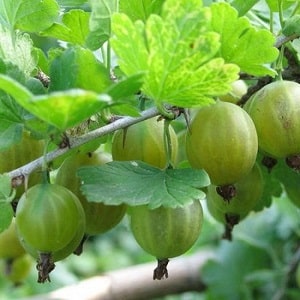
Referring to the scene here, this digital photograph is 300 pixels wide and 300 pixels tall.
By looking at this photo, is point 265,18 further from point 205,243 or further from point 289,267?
point 205,243

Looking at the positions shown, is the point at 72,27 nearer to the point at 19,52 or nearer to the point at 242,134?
the point at 19,52

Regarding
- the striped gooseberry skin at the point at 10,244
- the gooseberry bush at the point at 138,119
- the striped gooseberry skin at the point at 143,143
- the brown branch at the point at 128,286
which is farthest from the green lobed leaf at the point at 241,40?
the brown branch at the point at 128,286

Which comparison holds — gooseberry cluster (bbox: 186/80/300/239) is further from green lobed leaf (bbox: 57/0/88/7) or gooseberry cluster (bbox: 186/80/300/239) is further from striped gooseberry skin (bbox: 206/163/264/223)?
green lobed leaf (bbox: 57/0/88/7)

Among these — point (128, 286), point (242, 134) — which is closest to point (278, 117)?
point (242, 134)

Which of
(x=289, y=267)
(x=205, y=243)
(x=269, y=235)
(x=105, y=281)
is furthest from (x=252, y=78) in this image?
(x=205, y=243)

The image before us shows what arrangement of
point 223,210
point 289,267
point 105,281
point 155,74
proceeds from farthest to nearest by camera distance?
point 289,267, point 105,281, point 223,210, point 155,74

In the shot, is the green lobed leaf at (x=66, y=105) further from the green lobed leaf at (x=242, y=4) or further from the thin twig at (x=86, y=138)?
the green lobed leaf at (x=242, y=4)
